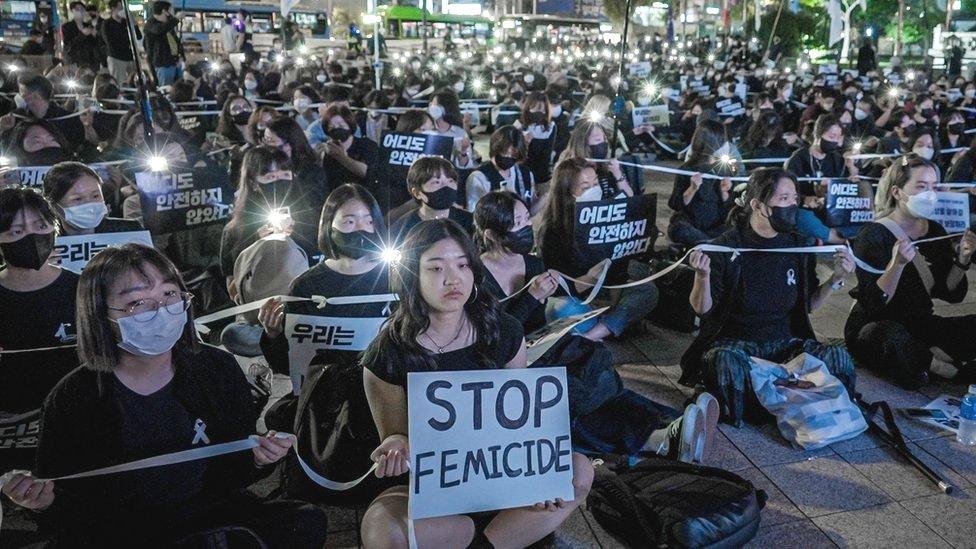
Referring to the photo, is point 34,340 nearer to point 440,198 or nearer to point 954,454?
point 440,198

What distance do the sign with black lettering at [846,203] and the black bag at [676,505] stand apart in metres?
4.74

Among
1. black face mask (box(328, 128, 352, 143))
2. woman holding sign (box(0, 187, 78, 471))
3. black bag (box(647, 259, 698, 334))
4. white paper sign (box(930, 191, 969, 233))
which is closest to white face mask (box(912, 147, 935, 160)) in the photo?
white paper sign (box(930, 191, 969, 233))

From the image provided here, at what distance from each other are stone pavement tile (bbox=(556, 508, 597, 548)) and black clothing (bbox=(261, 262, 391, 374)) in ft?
4.76

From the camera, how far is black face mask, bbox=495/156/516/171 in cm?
766

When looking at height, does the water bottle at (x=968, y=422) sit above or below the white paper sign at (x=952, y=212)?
below

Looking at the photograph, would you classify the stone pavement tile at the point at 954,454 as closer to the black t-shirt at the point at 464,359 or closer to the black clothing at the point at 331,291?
the black t-shirt at the point at 464,359

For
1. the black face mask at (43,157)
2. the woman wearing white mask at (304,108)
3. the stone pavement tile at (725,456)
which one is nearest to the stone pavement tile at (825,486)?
the stone pavement tile at (725,456)

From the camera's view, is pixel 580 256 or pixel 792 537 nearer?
pixel 792 537

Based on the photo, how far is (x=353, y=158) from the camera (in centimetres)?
870

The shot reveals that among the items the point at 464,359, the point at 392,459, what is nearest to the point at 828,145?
the point at 464,359

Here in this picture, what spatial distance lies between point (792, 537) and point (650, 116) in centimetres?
885

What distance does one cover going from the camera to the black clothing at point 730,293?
16.8ft

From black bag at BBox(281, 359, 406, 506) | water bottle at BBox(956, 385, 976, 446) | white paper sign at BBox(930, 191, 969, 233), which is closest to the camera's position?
black bag at BBox(281, 359, 406, 506)

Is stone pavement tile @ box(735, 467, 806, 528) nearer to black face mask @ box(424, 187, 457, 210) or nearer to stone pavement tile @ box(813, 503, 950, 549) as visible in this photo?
stone pavement tile @ box(813, 503, 950, 549)
